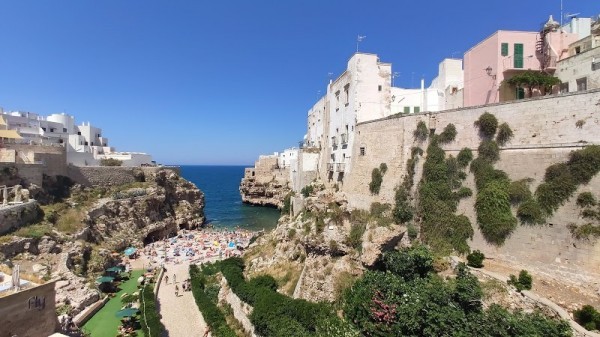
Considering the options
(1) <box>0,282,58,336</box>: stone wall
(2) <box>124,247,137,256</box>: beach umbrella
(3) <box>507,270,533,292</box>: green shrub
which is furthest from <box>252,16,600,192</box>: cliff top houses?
(1) <box>0,282,58,336</box>: stone wall

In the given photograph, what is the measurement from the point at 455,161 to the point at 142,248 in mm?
34468

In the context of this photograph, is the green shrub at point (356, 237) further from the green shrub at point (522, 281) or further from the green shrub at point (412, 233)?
the green shrub at point (522, 281)

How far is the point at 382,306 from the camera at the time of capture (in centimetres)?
1413

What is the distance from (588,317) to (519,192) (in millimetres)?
6072

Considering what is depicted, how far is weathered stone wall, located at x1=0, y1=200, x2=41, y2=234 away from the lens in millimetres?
25781

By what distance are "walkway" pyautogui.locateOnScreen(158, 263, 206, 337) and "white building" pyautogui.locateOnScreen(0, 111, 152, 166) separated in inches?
1125

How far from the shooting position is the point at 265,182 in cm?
7050

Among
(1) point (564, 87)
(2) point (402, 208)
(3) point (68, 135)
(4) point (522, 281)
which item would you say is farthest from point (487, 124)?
(3) point (68, 135)

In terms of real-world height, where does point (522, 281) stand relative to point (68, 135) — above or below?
below

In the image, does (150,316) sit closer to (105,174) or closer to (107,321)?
(107,321)

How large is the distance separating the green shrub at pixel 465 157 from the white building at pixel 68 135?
153ft

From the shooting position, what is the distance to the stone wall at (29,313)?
33.7ft

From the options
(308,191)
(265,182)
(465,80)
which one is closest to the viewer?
(465,80)

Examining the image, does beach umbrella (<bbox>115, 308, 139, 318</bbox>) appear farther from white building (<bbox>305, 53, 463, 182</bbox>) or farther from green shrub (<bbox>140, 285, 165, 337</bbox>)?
white building (<bbox>305, 53, 463, 182</bbox>)
